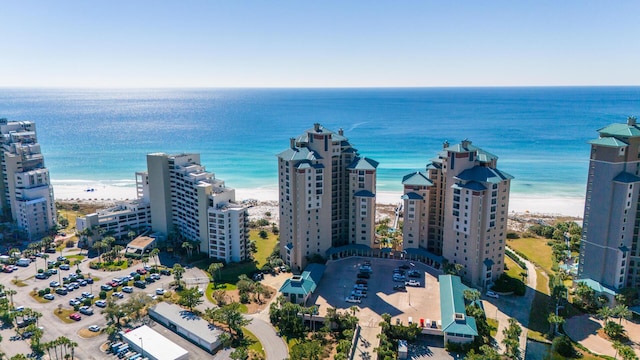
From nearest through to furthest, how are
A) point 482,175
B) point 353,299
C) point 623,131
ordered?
point 623,131
point 353,299
point 482,175

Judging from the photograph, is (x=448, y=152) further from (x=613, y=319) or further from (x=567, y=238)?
(x=567, y=238)

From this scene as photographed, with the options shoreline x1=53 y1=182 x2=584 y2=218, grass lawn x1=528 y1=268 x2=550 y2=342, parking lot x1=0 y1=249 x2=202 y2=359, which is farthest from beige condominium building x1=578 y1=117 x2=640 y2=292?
parking lot x1=0 y1=249 x2=202 y2=359

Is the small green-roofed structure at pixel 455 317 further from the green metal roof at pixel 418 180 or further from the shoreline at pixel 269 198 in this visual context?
the shoreline at pixel 269 198

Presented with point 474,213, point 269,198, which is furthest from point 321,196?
→ point 269,198

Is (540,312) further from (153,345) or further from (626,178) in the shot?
(153,345)

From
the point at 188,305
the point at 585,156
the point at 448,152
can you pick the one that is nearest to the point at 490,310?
the point at 448,152

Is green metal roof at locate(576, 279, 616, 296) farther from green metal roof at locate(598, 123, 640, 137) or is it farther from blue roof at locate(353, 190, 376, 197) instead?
blue roof at locate(353, 190, 376, 197)

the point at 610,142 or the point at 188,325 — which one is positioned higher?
the point at 610,142

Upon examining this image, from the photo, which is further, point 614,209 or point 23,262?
point 23,262
